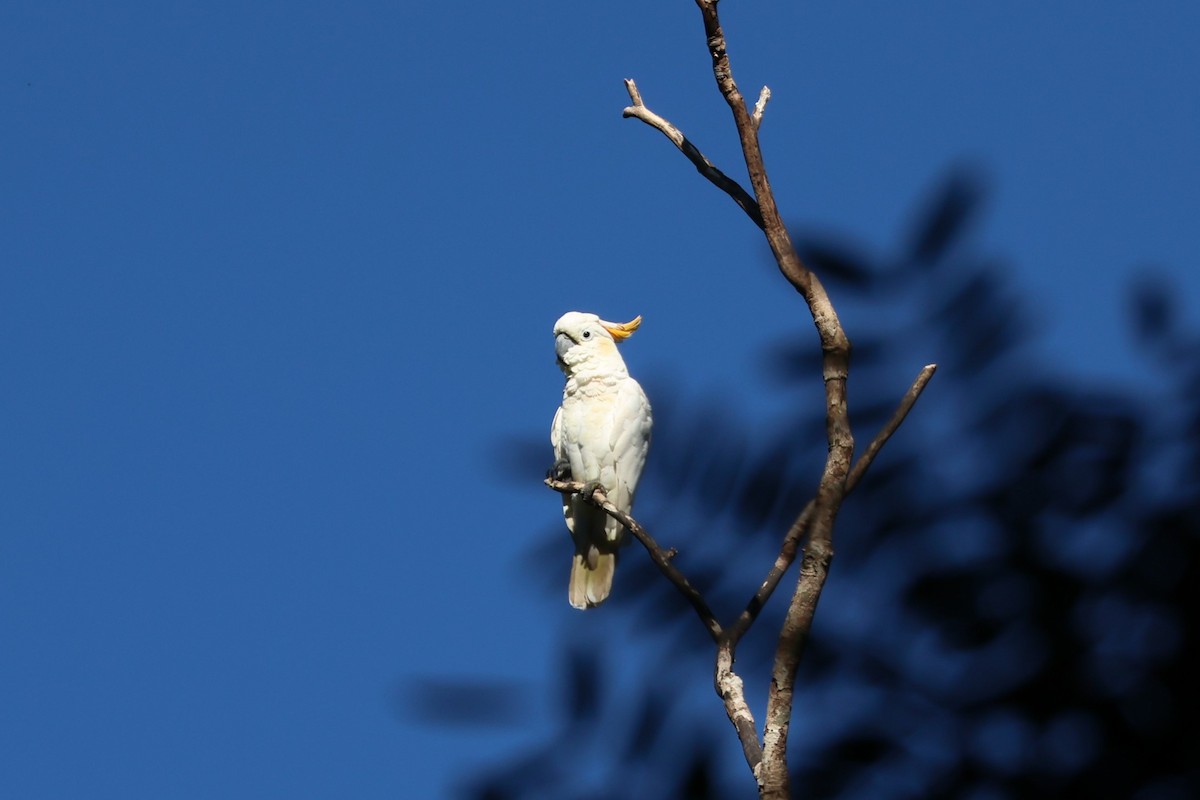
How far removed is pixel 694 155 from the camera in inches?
120

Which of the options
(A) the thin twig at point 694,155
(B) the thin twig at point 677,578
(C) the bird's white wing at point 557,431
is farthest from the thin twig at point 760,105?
(C) the bird's white wing at point 557,431

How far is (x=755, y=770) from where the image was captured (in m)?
2.40

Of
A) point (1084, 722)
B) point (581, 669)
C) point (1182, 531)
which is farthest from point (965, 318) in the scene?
point (581, 669)

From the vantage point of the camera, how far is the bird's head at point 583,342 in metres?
4.27

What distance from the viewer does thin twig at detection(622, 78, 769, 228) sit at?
2.89 m

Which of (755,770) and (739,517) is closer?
(739,517)

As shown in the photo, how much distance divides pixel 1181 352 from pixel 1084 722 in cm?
53

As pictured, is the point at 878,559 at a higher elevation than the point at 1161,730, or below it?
higher

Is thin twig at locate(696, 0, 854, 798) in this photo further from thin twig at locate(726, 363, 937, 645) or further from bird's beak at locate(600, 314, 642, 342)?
bird's beak at locate(600, 314, 642, 342)

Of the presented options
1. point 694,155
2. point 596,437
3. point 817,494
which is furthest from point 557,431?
point 817,494

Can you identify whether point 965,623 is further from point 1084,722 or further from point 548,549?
point 548,549


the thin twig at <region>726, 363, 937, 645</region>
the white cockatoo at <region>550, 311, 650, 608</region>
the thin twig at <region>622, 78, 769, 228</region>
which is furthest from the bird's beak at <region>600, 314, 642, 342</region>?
the thin twig at <region>726, 363, 937, 645</region>

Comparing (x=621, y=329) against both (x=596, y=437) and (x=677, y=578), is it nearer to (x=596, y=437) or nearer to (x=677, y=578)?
(x=596, y=437)

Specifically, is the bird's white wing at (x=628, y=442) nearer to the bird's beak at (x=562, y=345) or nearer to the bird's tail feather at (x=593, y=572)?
the bird's tail feather at (x=593, y=572)
